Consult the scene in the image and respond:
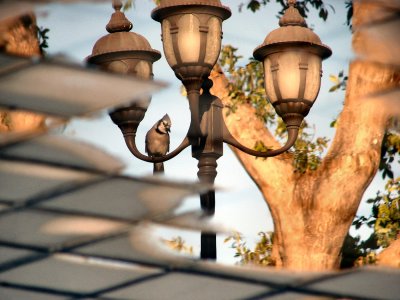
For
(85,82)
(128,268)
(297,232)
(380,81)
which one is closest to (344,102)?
(380,81)

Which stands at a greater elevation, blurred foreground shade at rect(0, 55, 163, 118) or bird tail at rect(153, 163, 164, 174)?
bird tail at rect(153, 163, 164, 174)

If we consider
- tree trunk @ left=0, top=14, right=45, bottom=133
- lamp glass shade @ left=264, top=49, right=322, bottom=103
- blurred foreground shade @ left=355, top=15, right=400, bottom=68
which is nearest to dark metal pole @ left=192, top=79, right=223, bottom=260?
lamp glass shade @ left=264, top=49, right=322, bottom=103

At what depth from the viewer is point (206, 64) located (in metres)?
11.6

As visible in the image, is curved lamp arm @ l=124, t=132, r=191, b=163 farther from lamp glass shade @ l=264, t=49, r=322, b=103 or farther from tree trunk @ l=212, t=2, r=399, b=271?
tree trunk @ l=212, t=2, r=399, b=271

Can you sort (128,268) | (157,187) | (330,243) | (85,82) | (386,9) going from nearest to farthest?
(386,9), (85,82), (157,187), (128,268), (330,243)

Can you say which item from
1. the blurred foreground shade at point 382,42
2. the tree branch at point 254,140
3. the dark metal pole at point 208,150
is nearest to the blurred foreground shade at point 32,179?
the blurred foreground shade at point 382,42

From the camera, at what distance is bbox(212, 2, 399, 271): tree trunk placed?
1755 cm

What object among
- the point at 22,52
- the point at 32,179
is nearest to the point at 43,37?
the point at 22,52

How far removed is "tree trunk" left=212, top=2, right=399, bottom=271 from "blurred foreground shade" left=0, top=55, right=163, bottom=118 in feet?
34.7

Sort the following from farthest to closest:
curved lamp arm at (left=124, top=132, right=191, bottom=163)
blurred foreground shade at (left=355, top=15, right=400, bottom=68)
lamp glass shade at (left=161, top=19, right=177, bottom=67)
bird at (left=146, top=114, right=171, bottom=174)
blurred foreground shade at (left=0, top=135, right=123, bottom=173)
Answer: bird at (left=146, top=114, right=171, bottom=174) < curved lamp arm at (left=124, top=132, right=191, bottom=163) < lamp glass shade at (left=161, top=19, right=177, bottom=67) < blurred foreground shade at (left=0, top=135, right=123, bottom=173) < blurred foreground shade at (left=355, top=15, right=400, bottom=68)

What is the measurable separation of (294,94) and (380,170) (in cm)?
729

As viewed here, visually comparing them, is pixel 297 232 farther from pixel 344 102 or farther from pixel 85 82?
pixel 85 82

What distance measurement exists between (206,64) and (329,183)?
6318mm

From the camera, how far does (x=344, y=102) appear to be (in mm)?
18391
